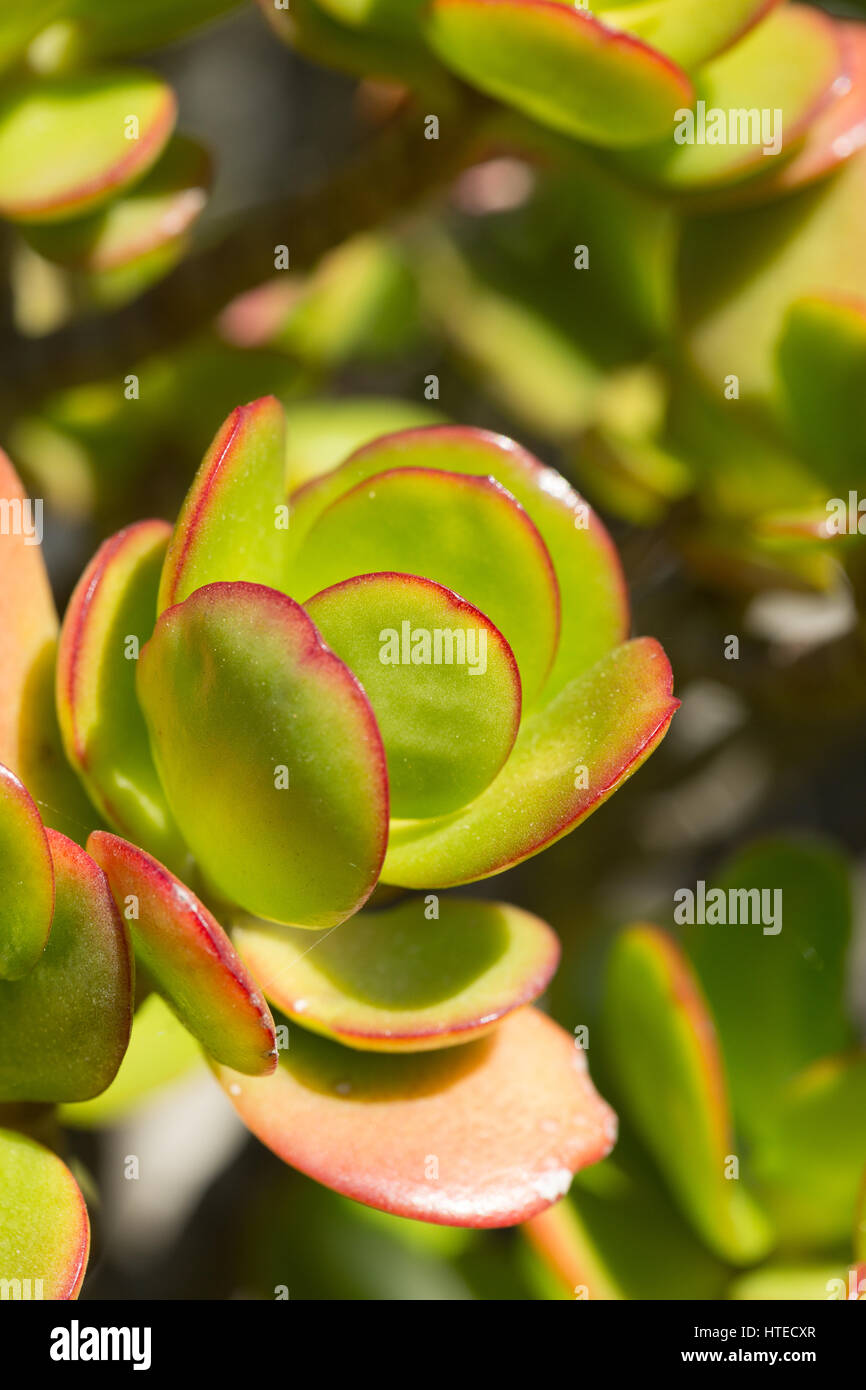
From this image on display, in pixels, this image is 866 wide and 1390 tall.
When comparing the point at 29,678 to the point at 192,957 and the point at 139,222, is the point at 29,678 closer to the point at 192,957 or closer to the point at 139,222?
the point at 192,957

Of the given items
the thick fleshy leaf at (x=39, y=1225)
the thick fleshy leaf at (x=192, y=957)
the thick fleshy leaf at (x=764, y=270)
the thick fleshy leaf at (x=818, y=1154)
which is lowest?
the thick fleshy leaf at (x=818, y=1154)

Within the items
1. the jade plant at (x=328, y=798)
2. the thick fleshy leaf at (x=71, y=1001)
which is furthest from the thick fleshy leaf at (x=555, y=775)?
the thick fleshy leaf at (x=71, y=1001)

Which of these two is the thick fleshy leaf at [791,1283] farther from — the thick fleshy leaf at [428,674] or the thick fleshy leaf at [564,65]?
the thick fleshy leaf at [564,65]

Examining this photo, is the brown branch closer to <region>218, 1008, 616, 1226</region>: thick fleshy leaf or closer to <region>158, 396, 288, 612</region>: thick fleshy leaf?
<region>158, 396, 288, 612</region>: thick fleshy leaf

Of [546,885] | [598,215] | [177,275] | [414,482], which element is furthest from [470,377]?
[414,482]

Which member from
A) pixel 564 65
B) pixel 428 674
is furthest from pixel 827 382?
pixel 428 674

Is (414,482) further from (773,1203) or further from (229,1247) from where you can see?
(229,1247)

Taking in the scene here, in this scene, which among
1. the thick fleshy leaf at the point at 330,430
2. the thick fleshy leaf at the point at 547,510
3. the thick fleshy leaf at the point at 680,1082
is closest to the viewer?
the thick fleshy leaf at the point at 547,510
